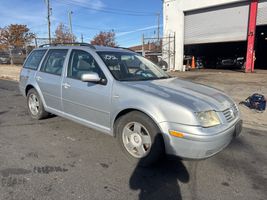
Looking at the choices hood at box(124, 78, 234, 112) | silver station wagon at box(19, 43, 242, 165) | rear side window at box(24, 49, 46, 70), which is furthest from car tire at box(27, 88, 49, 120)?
hood at box(124, 78, 234, 112)

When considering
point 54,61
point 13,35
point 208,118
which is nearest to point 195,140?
point 208,118

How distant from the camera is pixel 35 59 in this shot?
18.8 ft

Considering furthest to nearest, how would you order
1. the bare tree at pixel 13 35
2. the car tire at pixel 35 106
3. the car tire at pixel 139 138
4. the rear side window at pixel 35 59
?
the bare tree at pixel 13 35, the rear side window at pixel 35 59, the car tire at pixel 35 106, the car tire at pixel 139 138

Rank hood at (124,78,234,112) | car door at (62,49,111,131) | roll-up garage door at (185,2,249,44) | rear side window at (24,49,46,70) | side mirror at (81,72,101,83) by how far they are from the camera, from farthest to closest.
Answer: roll-up garage door at (185,2,249,44)
rear side window at (24,49,46,70)
car door at (62,49,111,131)
side mirror at (81,72,101,83)
hood at (124,78,234,112)

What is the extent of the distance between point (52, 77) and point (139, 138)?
7.99 ft

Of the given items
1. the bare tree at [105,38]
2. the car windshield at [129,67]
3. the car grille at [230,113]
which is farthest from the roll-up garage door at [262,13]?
the bare tree at [105,38]

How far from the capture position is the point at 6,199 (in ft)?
8.71

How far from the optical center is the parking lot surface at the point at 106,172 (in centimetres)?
285

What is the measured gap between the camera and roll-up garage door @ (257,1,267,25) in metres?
16.3

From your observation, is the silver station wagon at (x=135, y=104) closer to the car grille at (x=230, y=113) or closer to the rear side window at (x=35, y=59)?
the car grille at (x=230, y=113)

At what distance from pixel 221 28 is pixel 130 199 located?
18.5m

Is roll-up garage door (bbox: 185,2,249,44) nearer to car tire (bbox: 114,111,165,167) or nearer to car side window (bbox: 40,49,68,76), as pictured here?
car side window (bbox: 40,49,68,76)

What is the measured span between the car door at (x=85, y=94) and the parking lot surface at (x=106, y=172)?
52cm

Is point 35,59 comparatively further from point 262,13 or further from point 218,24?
point 262,13
